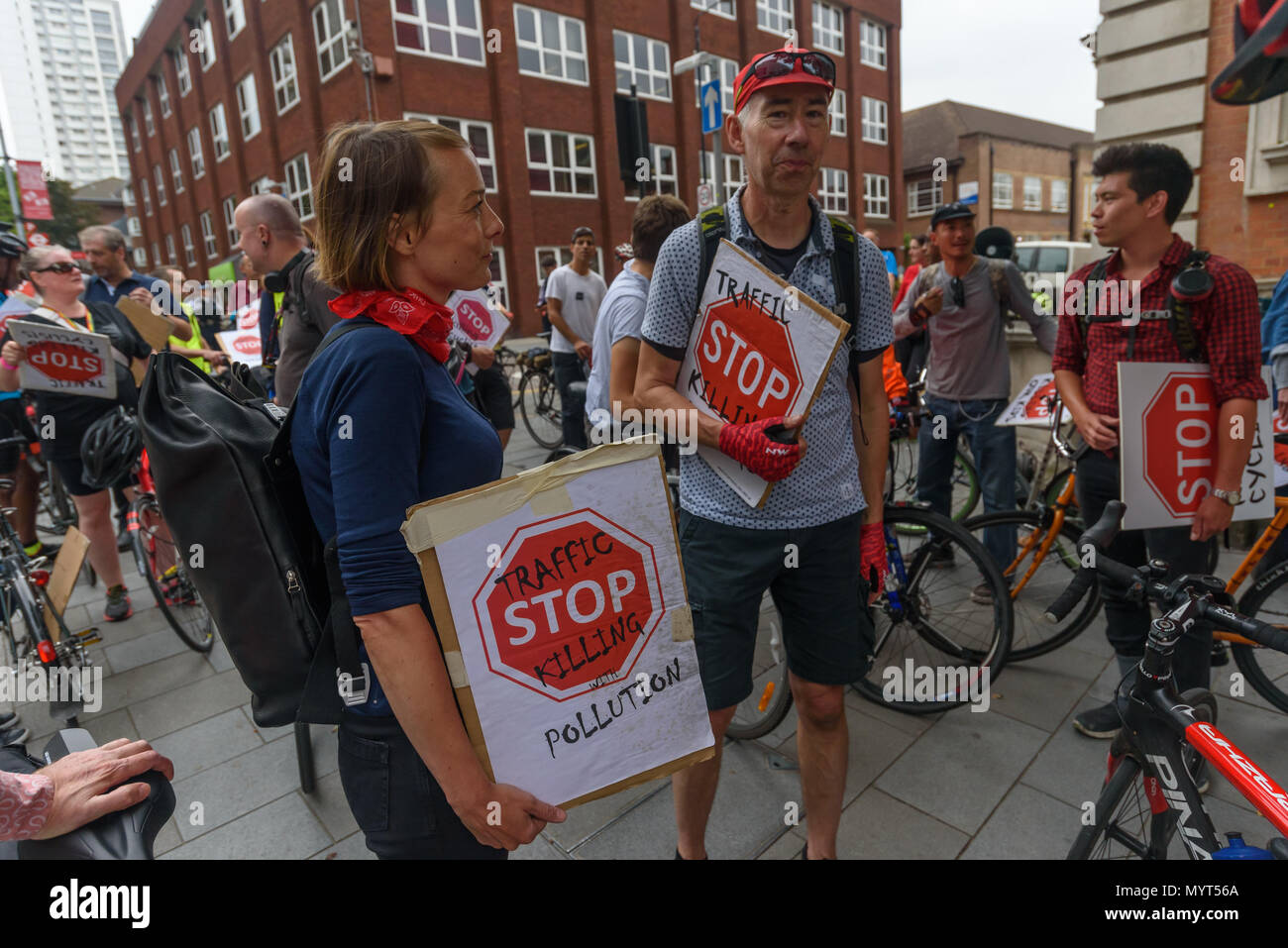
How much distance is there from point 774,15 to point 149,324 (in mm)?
30288

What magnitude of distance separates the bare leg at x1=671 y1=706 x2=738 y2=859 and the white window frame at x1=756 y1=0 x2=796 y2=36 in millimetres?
29699

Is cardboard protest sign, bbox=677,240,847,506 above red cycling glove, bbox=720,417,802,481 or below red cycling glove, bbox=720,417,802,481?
above

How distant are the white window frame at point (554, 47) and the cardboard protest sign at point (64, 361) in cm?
2016

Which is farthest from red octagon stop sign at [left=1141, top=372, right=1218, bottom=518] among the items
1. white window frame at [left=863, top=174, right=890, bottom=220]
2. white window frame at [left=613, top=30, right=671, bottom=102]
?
white window frame at [left=863, top=174, right=890, bottom=220]

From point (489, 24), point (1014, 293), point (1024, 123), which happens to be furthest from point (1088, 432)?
point (1024, 123)

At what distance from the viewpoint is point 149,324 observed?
251 cm

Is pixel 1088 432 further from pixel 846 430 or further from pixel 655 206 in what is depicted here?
pixel 655 206

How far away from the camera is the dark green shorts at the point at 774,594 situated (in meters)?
1.96

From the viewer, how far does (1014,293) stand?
4117 millimetres

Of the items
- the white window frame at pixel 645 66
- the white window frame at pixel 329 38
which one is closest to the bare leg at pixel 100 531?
the white window frame at pixel 329 38

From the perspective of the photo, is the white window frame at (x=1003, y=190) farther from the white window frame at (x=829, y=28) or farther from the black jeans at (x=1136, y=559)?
the black jeans at (x=1136, y=559)

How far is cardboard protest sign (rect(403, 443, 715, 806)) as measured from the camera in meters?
1.13

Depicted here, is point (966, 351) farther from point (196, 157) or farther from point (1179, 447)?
point (196, 157)

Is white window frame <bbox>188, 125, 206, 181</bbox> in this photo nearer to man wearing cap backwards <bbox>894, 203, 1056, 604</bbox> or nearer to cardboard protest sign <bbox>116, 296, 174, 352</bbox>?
cardboard protest sign <bbox>116, 296, 174, 352</bbox>
